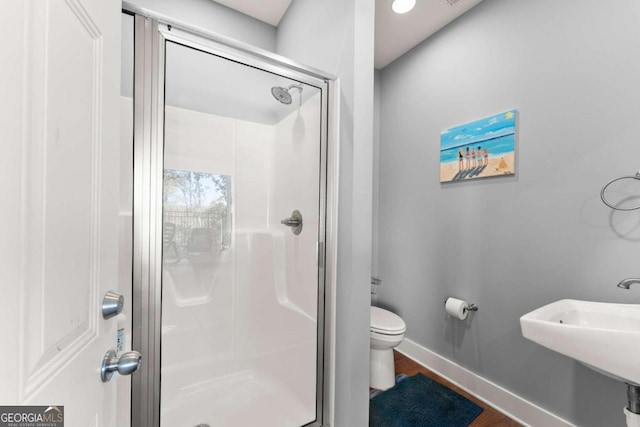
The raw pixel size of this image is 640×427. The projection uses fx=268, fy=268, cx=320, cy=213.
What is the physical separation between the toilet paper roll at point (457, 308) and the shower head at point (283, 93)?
175 centimetres

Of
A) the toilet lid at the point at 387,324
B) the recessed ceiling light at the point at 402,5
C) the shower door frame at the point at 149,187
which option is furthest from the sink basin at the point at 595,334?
the recessed ceiling light at the point at 402,5

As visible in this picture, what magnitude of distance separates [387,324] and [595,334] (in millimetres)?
1129

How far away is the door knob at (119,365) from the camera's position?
0.56 metres

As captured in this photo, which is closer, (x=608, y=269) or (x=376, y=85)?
(x=608, y=269)

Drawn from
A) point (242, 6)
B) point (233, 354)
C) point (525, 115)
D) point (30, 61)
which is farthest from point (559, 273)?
point (242, 6)

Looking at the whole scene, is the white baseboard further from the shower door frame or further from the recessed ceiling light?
the recessed ceiling light

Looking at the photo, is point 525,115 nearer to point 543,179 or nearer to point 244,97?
point 543,179

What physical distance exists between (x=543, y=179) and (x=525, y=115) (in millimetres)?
412

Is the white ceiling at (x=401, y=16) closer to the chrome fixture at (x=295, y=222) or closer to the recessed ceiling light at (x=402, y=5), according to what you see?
the recessed ceiling light at (x=402, y=5)

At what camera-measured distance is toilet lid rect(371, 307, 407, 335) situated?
6.00ft

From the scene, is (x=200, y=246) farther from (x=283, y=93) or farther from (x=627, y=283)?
(x=627, y=283)

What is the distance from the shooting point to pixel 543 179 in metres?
1.57

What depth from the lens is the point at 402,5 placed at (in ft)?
6.01

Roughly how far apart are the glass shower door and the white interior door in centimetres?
69
